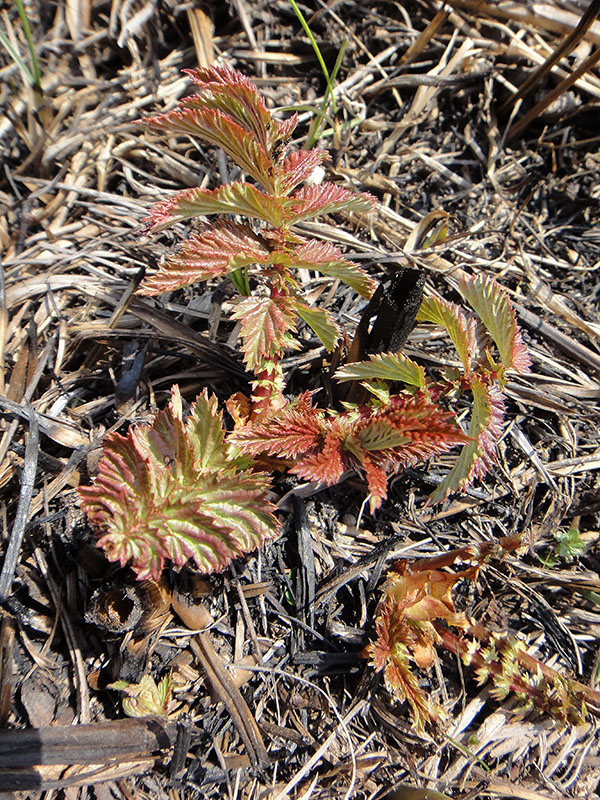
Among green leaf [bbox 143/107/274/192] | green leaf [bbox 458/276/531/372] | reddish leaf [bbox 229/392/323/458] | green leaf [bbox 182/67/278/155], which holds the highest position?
green leaf [bbox 182/67/278/155]

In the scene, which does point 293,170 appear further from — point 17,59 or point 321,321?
point 17,59

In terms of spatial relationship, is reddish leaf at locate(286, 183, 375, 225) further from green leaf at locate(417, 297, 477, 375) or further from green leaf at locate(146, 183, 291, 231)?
green leaf at locate(417, 297, 477, 375)

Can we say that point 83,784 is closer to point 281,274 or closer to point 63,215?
point 281,274

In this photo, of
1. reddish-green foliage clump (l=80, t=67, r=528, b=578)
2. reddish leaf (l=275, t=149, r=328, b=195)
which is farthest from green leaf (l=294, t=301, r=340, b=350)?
reddish leaf (l=275, t=149, r=328, b=195)

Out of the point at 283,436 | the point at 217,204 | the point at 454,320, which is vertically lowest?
the point at 283,436

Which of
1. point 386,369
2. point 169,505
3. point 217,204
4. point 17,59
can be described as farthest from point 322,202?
point 17,59

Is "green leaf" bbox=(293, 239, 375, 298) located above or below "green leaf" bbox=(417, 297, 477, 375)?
above

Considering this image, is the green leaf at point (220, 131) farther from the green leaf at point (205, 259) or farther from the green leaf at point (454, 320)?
the green leaf at point (454, 320)
